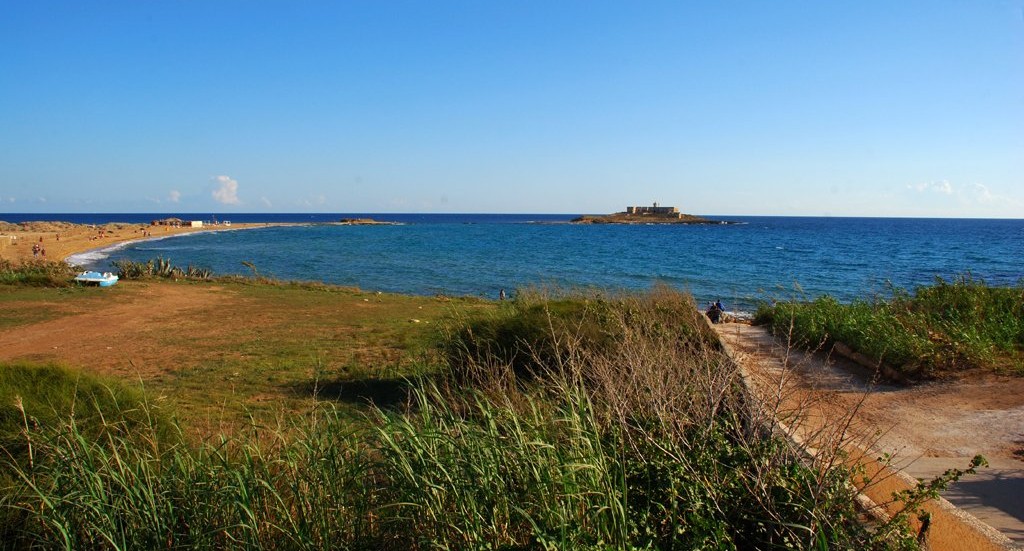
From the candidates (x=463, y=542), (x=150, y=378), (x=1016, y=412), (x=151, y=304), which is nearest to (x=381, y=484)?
(x=463, y=542)

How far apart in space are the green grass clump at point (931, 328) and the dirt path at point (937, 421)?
0.43 m

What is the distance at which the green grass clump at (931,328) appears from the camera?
27.9 ft

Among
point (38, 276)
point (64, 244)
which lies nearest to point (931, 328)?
point (38, 276)

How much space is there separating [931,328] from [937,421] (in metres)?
3.36

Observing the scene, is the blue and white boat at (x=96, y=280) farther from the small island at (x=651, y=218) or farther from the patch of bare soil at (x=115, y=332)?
the small island at (x=651, y=218)

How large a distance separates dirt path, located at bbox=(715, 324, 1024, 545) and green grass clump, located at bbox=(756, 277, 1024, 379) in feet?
1.40

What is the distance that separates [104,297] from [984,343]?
22.3 m

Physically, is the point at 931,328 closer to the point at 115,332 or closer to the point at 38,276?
the point at 115,332

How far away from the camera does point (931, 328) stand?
31.6 ft

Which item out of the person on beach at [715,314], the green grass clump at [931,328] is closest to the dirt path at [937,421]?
the green grass clump at [931,328]

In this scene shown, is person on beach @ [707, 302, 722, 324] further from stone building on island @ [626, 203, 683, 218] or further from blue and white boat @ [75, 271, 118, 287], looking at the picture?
stone building on island @ [626, 203, 683, 218]

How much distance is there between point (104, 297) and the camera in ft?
67.3

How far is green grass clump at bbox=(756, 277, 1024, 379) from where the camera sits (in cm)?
850

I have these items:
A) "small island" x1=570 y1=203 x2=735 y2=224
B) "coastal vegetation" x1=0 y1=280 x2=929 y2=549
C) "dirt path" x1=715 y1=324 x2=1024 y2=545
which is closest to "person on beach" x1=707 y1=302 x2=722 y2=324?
"dirt path" x1=715 y1=324 x2=1024 y2=545
